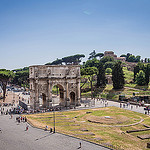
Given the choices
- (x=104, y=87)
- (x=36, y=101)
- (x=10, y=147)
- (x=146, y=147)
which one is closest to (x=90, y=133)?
(x=146, y=147)

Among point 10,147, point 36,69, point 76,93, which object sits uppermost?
point 36,69

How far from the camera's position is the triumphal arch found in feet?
163

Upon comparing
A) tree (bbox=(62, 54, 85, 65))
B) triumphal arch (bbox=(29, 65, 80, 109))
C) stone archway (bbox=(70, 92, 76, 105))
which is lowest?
stone archway (bbox=(70, 92, 76, 105))

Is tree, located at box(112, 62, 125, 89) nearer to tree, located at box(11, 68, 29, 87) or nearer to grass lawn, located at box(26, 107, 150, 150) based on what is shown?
grass lawn, located at box(26, 107, 150, 150)

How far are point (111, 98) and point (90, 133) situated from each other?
124 feet

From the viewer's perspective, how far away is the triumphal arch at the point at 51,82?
49.7 m

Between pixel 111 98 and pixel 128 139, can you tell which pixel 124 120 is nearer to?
pixel 128 139

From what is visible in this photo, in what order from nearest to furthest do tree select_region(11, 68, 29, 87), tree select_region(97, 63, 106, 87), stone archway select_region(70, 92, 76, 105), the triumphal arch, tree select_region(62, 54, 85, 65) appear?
1. the triumphal arch
2. stone archway select_region(70, 92, 76, 105)
3. tree select_region(97, 63, 106, 87)
4. tree select_region(11, 68, 29, 87)
5. tree select_region(62, 54, 85, 65)

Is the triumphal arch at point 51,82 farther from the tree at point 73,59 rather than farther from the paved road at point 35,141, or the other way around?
the tree at point 73,59

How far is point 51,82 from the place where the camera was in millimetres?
50719

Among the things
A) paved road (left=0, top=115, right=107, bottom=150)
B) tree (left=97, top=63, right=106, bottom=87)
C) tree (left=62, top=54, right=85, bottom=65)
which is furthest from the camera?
tree (left=62, top=54, right=85, bottom=65)

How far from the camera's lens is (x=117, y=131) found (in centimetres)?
3144

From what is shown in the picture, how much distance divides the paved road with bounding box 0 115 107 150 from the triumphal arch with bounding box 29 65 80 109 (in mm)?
17269

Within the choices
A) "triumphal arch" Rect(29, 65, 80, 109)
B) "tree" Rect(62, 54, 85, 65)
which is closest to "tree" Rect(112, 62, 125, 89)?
"triumphal arch" Rect(29, 65, 80, 109)
